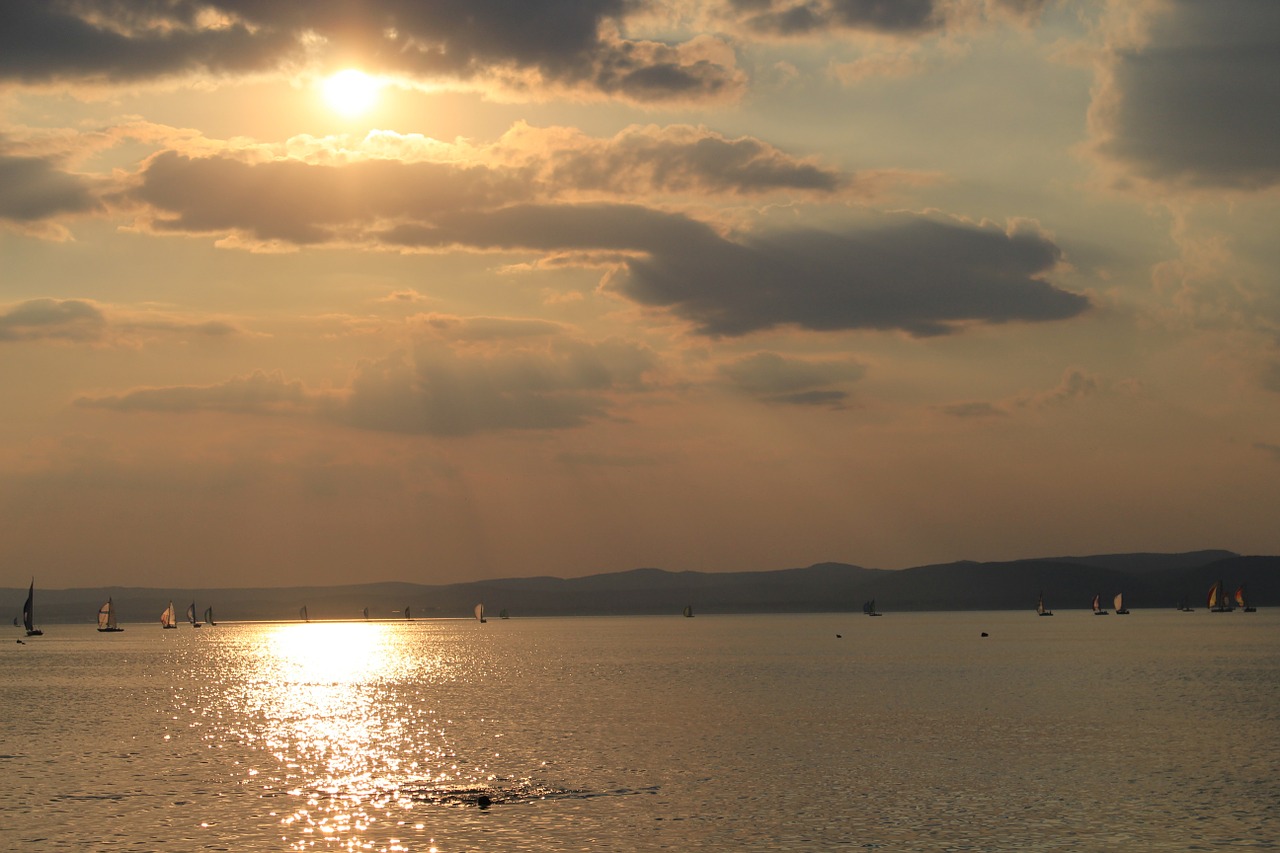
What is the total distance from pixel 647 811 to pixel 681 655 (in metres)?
150

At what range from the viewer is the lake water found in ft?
146

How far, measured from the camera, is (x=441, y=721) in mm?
86438

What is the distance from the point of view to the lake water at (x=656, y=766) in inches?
1752

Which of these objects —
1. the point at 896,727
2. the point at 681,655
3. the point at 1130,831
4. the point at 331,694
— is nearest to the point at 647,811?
the point at 1130,831

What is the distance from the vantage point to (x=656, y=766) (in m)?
61.4

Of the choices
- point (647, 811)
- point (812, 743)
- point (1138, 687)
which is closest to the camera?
point (647, 811)

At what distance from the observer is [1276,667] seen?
500 feet

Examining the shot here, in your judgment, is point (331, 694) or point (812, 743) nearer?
point (812, 743)

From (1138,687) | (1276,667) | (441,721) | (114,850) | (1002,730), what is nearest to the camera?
(114,850)

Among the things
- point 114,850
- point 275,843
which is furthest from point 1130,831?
point 114,850

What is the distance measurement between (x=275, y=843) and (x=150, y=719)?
177 feet

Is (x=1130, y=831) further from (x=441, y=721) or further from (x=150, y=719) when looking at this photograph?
(x=150, y=719)

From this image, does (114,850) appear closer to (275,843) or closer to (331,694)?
(275,843)

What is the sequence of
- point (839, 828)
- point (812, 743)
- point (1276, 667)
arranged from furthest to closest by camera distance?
point (1276, 667) < point (812, 743) < point (839, 828)
